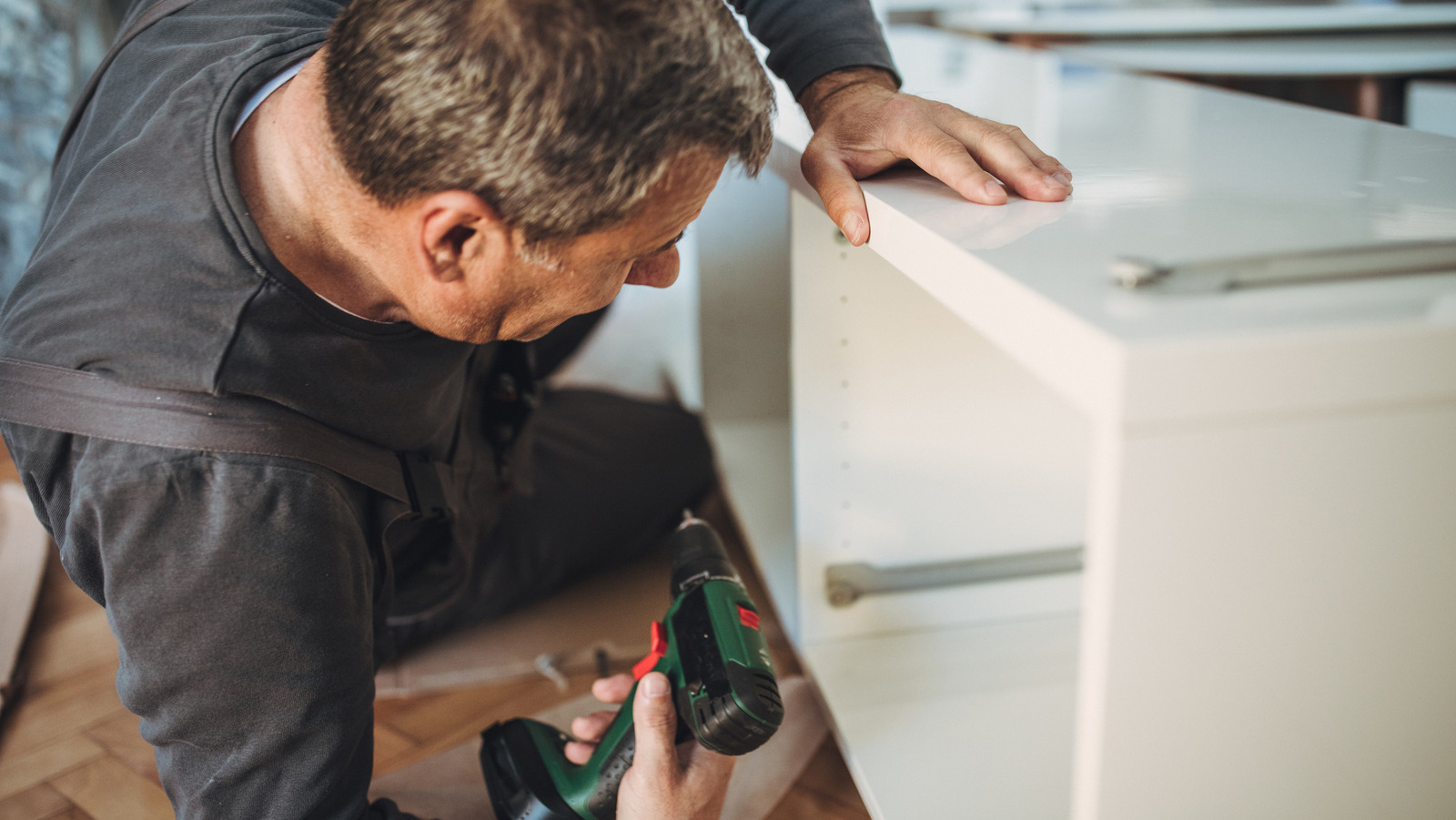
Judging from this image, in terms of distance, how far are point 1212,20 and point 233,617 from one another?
161 centimetres

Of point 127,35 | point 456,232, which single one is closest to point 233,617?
point 456,232

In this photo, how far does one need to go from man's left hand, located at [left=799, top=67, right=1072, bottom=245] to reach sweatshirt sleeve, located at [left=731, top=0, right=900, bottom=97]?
6cm

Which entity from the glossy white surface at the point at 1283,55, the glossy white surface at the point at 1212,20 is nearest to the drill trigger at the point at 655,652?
the glossy white surface at the point at 1283,55

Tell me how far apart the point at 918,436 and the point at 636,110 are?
1.49ft

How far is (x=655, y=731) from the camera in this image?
609 millimetres

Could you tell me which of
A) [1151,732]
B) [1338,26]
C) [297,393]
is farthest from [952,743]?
[1338,26]

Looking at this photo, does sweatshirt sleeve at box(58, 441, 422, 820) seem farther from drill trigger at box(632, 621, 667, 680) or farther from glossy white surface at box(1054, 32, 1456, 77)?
glossy white surface at box(1054, 32, 1456, 77)

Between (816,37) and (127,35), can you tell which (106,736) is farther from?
(816,37)

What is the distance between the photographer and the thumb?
0.61 metres

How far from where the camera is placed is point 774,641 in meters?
1.01

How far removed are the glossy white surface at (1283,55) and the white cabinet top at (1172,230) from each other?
0.71m

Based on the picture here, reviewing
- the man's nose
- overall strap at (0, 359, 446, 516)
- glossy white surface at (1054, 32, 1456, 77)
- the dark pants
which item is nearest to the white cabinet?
the man's nose

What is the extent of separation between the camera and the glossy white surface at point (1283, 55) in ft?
4.46

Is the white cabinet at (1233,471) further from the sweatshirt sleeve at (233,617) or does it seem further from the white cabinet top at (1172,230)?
the sweatshirt sleeve at (233,617)
